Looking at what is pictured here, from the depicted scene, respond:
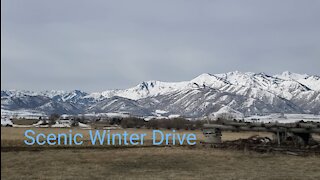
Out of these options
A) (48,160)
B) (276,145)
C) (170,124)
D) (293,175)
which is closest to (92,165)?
(48,160)

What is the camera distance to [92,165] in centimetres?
1952

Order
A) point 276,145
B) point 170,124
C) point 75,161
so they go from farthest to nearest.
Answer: point 170,124 < point 276,145 < point 75,161

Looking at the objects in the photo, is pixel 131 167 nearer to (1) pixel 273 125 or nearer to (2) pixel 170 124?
(1) pixel 273 125

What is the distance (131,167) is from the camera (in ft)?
61.9

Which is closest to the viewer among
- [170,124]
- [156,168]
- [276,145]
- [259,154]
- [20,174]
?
[20,174]

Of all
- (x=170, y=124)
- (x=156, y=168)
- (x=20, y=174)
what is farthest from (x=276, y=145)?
(x=170, y=124)

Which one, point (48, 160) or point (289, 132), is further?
point (289, 132)

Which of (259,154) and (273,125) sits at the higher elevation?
(273,125)

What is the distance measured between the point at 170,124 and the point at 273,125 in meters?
73.2

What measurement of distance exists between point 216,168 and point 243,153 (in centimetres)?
869

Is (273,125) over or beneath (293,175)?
over

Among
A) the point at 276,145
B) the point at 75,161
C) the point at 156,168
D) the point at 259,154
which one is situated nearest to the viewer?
the point at 156,168

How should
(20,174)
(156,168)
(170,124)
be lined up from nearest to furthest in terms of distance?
1. (20,174)
2. (156,168)
3. (170,124)

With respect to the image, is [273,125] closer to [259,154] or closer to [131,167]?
[259,154]
